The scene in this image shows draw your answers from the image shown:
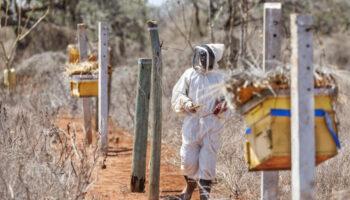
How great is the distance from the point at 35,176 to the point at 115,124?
759cm

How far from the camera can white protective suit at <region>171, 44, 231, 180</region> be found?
5.25 metres

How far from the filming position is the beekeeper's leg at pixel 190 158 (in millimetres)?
5355

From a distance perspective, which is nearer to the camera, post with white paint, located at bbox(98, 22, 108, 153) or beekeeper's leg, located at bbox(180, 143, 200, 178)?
beekeeper's leg, located at bbox(180, 143, 200, 178)

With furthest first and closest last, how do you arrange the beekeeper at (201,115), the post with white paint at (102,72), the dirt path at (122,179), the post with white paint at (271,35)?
1. the post with white paint at (102,72)
2. the dirt path at (122,179)
3. the beekeeper at (201,115)
4. the post with white paint at (271,35)

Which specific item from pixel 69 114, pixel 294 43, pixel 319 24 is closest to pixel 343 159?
pixel 294 43

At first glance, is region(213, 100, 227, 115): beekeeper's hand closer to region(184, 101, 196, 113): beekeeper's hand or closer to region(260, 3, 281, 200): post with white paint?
region(184, 101, 196, 113): beekeeper's hand

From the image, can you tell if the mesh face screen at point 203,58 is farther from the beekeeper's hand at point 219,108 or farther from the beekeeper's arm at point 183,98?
the beekeeper's hand at point 219,108

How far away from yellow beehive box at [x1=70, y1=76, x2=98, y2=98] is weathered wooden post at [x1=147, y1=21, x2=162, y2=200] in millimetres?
3122

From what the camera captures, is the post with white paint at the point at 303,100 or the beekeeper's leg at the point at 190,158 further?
the beekeeper's leg at the point at 190,158

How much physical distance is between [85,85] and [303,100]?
558 centimetres

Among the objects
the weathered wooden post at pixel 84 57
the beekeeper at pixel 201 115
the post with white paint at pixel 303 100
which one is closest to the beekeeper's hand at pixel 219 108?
the beekeeper at pixel 201 115

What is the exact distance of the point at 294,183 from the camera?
11.0 feet

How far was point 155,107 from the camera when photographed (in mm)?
5500

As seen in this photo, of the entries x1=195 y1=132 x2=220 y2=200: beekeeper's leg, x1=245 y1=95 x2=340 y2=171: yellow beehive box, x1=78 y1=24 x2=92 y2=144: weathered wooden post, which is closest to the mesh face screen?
x1=195 y1=132 x2=220 y2=200: beekeeper's leg
